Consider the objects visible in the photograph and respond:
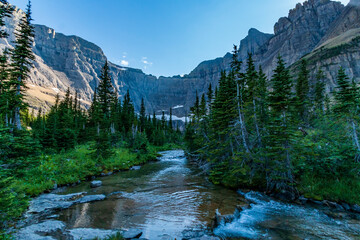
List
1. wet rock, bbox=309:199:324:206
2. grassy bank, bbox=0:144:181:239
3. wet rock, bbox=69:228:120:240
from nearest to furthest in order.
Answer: wet rock, bbox=69:228:120:240, wet rock, bbox=309:199:324:206, grassy bank, bbox=0:144:181:239

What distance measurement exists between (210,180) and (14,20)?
282 meters

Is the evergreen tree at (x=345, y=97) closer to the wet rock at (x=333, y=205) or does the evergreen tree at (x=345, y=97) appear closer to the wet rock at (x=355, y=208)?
the wet rock at (x=355, y=208)

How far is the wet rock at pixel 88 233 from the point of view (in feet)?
21.8

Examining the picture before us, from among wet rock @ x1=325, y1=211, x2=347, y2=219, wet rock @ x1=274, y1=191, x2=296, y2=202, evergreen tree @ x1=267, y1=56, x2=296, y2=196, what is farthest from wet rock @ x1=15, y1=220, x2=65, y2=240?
wet rock @ x1=325, y1=211, x2=347, y2=219

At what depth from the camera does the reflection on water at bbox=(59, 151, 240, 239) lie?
8156 millimetres

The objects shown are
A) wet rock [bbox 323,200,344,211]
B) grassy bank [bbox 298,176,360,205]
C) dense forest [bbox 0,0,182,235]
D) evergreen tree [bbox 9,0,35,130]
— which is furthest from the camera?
evergreen tree [bbox 9,0,35,130]

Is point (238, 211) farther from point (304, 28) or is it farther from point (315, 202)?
point (304, 28)

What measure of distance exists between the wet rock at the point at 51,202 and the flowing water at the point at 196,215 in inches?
33.5

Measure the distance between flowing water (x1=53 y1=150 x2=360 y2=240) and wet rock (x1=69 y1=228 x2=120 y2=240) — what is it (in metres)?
0.48

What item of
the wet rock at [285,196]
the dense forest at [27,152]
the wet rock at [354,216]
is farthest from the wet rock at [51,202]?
the wet rock at [354,216]

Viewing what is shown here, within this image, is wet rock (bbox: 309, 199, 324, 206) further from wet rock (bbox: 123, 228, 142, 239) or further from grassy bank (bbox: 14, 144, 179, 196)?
grassy bank (bbox: 14, 144, 179, 196)

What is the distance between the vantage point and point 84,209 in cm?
979

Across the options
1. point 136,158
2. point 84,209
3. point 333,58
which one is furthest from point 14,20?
point 333,58

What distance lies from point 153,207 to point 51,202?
22.3 ft
